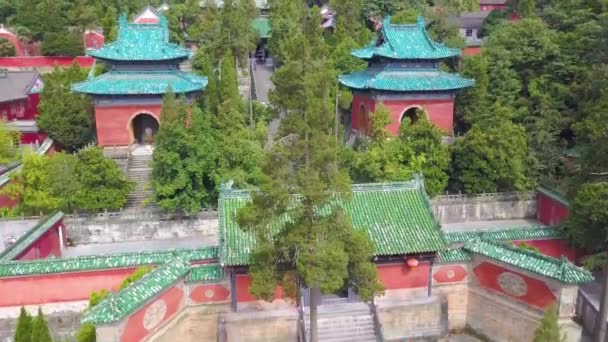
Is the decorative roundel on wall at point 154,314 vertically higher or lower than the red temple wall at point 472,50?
lower

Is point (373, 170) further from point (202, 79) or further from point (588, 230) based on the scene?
point (202, 79)

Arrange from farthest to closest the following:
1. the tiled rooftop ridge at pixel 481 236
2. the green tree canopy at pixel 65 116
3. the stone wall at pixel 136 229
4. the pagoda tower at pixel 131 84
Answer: the green tree canopy at pixel 65 116, the pagoda tower at pixel 131 84, the stone wall at pixel 136 229, the tiled rooftop ridge at pixel 481 236

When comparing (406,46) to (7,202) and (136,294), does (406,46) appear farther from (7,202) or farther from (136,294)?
(7,202)

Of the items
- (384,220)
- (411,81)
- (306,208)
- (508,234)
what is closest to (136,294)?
(306,208)

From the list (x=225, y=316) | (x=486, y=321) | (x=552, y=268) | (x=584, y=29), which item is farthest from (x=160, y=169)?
(x=584, y=29)

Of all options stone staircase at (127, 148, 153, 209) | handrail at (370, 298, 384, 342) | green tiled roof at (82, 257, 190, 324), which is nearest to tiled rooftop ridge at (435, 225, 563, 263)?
handrail at (370, 298, 384, 342)

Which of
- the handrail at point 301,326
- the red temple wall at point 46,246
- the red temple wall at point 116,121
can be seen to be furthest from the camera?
the red temple wall at point 116,121

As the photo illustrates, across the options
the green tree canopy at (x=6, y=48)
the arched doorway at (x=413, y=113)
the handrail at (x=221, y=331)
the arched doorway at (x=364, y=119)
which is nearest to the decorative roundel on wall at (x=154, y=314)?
the handrail at (x=221, y=331)

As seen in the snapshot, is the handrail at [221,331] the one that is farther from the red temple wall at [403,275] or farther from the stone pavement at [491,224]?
the stone pavement at [491,224]
